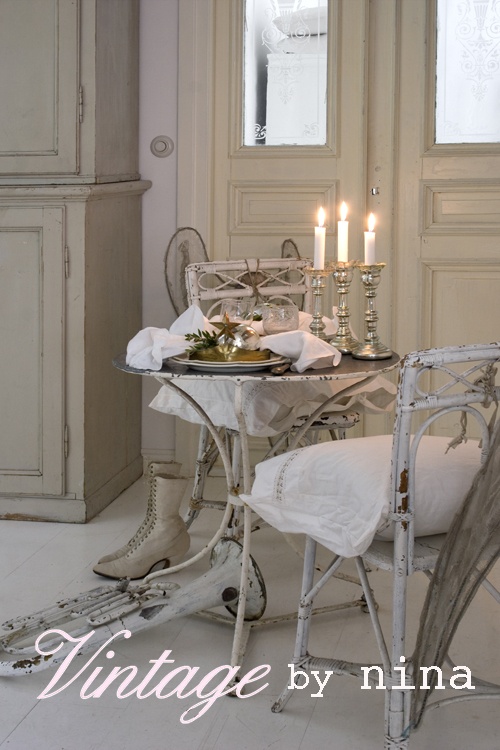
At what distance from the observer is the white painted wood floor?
7.03 ft

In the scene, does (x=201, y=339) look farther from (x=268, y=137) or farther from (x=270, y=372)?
(x=268, y=137)

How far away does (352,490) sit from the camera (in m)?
1.98

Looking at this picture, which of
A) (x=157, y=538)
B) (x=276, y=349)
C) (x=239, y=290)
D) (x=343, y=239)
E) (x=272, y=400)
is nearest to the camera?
(x=276, y=349)

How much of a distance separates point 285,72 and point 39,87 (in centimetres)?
95

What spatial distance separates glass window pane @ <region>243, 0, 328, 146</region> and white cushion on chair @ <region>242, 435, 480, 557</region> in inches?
83.2

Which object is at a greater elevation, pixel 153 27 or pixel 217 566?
pixel 153 27

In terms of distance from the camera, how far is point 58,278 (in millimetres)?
3529

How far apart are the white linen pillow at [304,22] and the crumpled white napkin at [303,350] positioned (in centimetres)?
184

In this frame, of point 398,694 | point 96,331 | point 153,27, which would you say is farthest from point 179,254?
point 398,694

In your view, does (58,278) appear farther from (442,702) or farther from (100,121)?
(442,702)

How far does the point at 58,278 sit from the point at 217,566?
133cm

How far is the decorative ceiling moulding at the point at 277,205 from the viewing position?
397cm

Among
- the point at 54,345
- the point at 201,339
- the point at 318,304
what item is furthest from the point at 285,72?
the point at 201,339

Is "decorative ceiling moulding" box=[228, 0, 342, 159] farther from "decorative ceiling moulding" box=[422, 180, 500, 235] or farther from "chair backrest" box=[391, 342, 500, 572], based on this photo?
"chair backrest" box=[391, 342, 500, 572]
